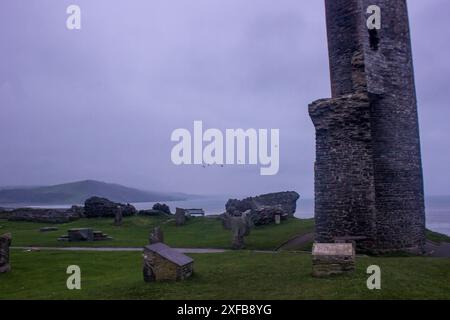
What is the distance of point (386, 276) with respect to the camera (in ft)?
38.7

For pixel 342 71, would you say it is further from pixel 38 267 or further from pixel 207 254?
pixel 38 267

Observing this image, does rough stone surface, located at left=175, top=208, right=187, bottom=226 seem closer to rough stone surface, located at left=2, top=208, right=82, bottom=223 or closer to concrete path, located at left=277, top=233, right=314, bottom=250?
rough stone surface, located at left=2, top=208, right=82, bottom=223

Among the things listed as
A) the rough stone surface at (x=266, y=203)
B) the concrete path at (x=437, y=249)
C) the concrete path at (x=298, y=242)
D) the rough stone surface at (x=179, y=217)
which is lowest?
the concrete path at (x=437, y=249)

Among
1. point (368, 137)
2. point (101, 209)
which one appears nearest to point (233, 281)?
point (368, 137)

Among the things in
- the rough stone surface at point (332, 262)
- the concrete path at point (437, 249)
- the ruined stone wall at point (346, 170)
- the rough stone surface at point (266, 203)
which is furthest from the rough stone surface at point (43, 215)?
the rough stone surface at point (332, 262)

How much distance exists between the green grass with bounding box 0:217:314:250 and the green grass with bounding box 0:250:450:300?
5.91 metres

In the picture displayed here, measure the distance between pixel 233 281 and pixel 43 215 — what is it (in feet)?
104

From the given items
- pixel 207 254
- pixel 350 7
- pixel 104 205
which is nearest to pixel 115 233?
pixel 104 205

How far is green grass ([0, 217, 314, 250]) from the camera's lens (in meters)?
24.1

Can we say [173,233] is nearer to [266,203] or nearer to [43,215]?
[266,203]

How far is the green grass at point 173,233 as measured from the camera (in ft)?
79.0

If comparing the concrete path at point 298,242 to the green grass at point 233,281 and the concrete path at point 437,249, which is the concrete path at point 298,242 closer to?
the green grass at point 233,281

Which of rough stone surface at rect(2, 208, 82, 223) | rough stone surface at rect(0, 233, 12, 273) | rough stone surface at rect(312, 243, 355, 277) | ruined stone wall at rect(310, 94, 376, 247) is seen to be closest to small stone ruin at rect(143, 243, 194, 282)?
rough stone surface at rect(312, 243, 355, 277)

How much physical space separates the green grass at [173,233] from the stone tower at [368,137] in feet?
15.3
